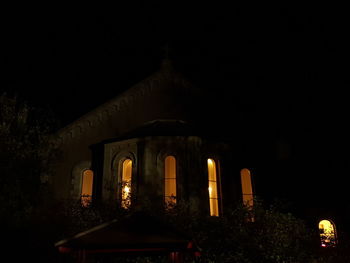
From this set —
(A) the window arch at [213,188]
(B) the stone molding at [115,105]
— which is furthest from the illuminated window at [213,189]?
(B) the stone molding at [115,105]

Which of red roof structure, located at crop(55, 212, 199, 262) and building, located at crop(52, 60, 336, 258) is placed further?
building, located at crop(52, 60, 336, 258)

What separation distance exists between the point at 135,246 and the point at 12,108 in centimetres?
1226

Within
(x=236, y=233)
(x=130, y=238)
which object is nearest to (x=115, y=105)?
(x=236, y=233)

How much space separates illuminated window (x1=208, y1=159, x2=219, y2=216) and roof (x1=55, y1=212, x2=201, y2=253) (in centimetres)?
Result: 1156

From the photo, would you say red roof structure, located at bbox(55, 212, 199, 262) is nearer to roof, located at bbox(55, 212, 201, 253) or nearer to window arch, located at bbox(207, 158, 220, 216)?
roof, located at bbox(55, 212, 201, 253)


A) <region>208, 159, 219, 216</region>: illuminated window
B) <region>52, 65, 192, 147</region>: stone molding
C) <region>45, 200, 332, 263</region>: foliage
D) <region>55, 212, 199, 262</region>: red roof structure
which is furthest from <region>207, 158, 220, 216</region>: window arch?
<region>55, 212, 199, 262</region>: red roof structure

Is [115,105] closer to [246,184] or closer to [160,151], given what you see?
[160,151]

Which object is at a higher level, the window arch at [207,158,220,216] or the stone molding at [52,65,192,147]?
the stone molding at [52,65,192,147]

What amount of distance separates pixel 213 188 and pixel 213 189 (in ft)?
0.19

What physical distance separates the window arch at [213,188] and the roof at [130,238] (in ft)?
37.9

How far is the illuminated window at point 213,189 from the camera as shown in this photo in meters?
19.7

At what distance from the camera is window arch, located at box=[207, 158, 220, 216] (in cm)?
1967

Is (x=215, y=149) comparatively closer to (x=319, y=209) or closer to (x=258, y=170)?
(x=258, y=170)

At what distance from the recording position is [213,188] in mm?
20125
